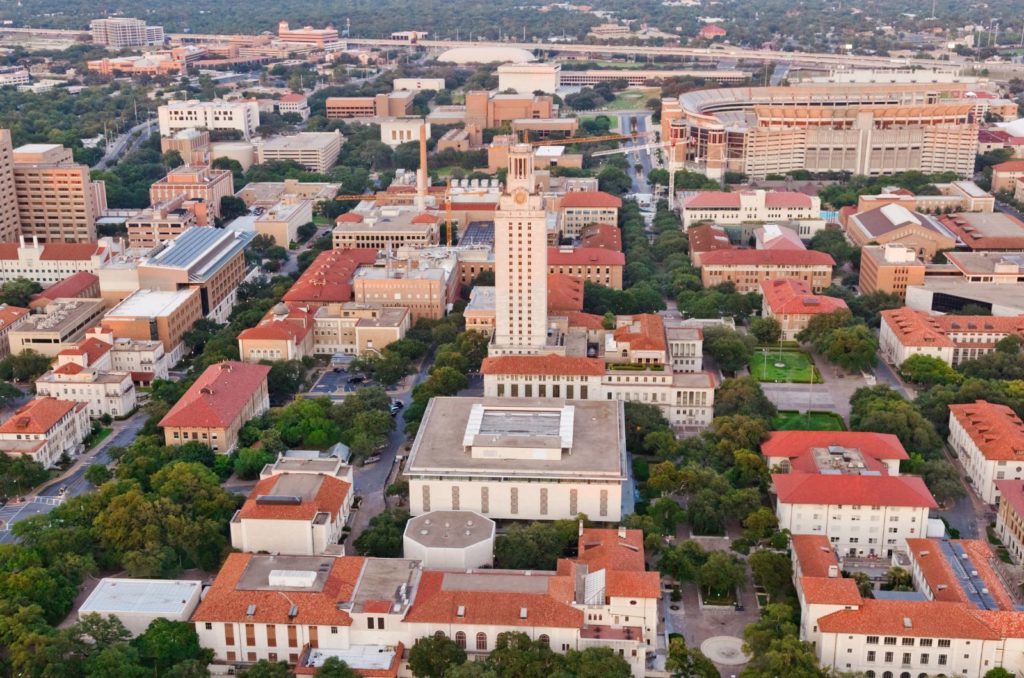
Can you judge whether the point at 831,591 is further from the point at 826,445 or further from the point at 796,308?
the point at 796,308

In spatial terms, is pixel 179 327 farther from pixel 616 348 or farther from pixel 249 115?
pixel 249 115

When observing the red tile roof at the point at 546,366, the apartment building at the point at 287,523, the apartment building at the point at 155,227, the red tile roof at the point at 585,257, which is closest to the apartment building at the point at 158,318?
the apartment building at the point at 155,227

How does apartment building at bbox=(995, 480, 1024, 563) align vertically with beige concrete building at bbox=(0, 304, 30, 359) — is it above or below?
below

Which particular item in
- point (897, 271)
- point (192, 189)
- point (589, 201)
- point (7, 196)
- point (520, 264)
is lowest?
point (897, 271)

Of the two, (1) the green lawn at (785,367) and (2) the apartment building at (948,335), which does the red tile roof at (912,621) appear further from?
(2) the apartment building at (948,335)

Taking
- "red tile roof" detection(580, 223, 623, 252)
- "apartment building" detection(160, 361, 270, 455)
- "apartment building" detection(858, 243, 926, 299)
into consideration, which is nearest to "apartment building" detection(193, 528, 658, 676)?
"apartment building" detection(160, 361, 270, 455)

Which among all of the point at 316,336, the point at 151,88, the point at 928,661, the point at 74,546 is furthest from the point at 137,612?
the point at 151,88

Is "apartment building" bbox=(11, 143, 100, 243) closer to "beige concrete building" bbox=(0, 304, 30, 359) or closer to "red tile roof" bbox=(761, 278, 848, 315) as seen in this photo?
"beige concrete building" bbox=(0, 304, 30, 359)

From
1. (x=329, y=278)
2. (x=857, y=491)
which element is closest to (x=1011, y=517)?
(x=857, y=491)
